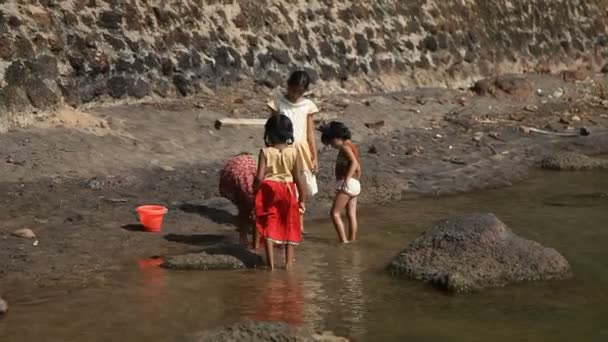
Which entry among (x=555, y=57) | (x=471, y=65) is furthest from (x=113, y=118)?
(x=555, y=57)

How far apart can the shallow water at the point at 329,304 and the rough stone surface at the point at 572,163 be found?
399cm

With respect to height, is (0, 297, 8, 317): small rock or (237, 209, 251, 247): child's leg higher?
(237, 209, 251, 247): child's leg

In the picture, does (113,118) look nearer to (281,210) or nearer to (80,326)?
(281,210)

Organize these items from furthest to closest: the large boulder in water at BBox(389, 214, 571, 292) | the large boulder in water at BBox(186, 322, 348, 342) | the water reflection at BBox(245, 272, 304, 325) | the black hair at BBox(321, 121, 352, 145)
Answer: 1. the black hair at BBox(321, 121, 352, 145)
2. the large boulder in water at BBox(389, 214, 571, 292)
3. the water reflection at BBox(245, 272, 304, 325)
4. the large boulder in water at BBox(186, 322, 348, 342)

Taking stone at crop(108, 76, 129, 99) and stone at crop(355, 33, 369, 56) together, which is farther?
stone at crop(355, 33, 369, 56)

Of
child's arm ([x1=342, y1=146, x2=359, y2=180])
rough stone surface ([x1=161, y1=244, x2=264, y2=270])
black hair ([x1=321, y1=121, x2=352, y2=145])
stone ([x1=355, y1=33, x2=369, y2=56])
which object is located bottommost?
rough stone surface ([x1=161, y1=244, x2=264, y2=270])

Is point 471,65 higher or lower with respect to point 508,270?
higher

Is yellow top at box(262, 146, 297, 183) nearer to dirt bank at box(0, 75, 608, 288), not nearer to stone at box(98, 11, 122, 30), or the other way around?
dirt bank at box(0, 75, 608, 288)

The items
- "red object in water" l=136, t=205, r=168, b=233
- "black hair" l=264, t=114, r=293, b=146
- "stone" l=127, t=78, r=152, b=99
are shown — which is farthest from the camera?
"stone" l=127, t=78, r=152, b=99

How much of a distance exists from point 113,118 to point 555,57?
10450 millimetres

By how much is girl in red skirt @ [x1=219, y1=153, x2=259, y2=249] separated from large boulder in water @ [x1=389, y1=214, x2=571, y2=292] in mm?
1369

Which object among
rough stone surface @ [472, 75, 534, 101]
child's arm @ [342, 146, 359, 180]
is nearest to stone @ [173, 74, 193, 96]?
child's arm @ [342, 146, 359, 180]

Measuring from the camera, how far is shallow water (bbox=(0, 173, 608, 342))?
654 centimetres

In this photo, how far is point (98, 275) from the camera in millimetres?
7781
